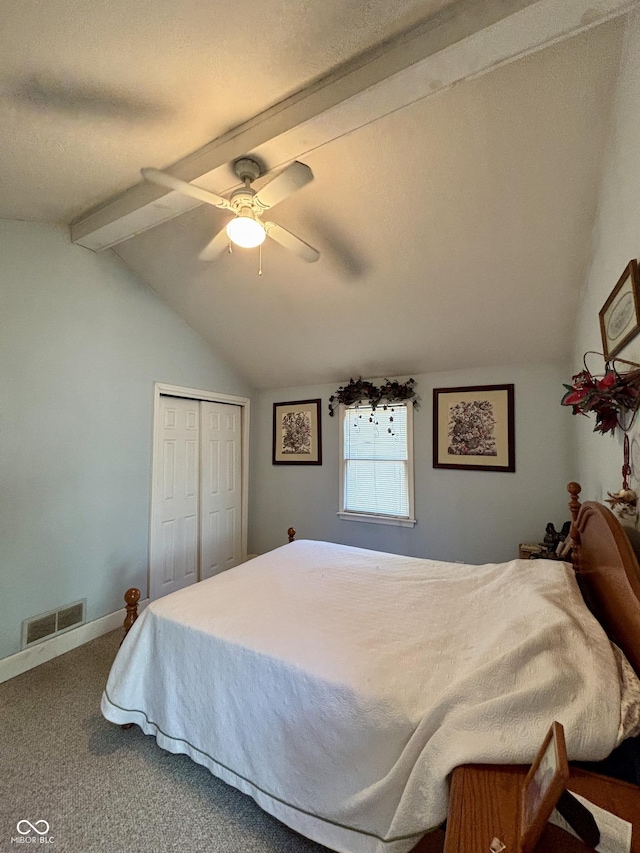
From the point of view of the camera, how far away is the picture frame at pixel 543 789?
63 cm

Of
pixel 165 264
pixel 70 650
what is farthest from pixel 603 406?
pixel 70 650

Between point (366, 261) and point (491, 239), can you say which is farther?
point (366, 261)

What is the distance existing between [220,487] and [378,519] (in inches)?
71.0

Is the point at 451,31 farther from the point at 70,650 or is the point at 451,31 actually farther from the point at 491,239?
the point at 70,650

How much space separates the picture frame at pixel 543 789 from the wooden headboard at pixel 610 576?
46cm

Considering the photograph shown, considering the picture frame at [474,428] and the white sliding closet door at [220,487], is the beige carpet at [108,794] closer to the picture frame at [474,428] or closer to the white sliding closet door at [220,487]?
the white sliding closet door at [220,487]

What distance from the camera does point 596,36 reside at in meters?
1.40

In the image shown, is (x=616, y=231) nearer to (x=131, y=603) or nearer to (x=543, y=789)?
(x=543, y=789)

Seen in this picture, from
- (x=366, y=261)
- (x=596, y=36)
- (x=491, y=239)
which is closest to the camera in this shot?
(x=596, y=36)

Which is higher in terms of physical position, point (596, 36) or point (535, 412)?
point (596, 36)

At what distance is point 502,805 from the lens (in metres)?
0.78

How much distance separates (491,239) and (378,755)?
263 centimetres

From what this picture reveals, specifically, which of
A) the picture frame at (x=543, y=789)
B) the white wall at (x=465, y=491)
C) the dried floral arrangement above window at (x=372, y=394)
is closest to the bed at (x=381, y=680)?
the picture frame at (x=543, y=789)

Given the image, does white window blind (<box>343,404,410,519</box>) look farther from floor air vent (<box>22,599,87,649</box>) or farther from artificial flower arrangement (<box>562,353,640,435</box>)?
floor air vent (<box>22,599,87,649</box>)
